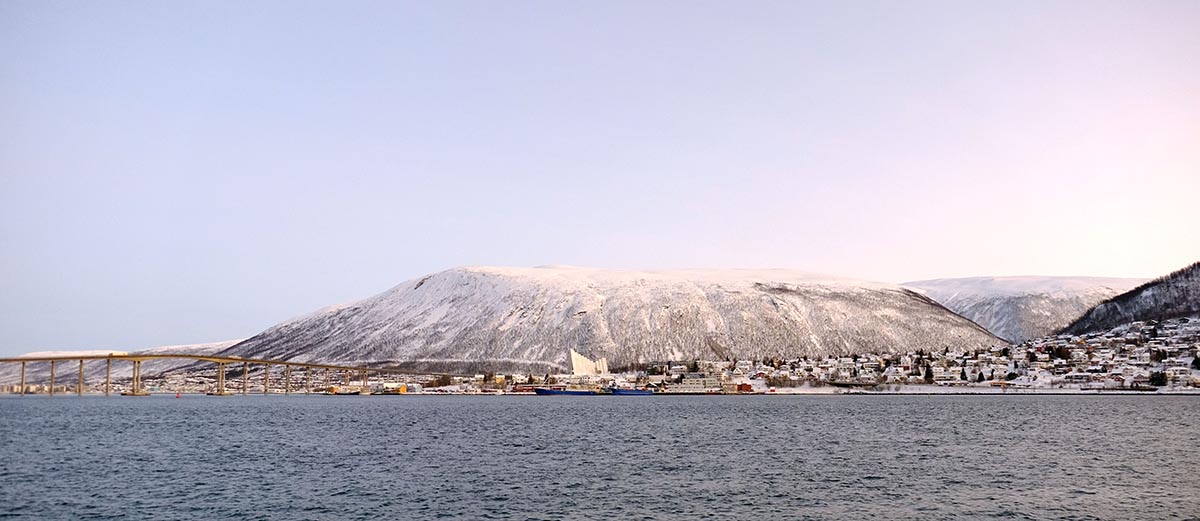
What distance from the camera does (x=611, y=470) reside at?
216 ft

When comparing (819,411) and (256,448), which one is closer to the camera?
(256,448)

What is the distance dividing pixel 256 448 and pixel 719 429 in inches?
1978

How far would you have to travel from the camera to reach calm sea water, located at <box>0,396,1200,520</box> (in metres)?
49.6

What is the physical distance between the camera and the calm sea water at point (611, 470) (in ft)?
163

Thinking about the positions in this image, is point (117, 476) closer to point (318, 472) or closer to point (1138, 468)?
point (318, 472)

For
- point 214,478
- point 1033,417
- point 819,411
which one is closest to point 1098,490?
point 214,478

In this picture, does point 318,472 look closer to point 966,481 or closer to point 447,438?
point 447,438

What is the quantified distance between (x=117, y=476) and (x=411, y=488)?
2238 centimetres

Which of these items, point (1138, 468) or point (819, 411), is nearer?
point (1138, 468)

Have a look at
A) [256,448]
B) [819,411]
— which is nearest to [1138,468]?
[256,448]

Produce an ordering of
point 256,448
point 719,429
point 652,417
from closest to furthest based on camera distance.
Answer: point 256,448, point 719,429, point 652,417

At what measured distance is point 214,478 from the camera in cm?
6178

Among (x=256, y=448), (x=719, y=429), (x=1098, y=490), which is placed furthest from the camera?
(x=719, y=429)

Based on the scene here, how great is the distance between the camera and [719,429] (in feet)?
345
